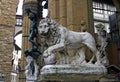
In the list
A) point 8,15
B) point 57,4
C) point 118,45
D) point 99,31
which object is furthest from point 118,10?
point 8,15

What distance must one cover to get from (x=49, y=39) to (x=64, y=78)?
2.96ft

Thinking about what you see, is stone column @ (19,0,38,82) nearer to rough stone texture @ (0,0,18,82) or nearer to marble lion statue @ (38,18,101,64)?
rough stone texture @ (0,0,18,82)

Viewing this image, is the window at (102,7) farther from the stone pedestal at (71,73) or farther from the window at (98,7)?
Answer: the stone pedestal at (71,73)

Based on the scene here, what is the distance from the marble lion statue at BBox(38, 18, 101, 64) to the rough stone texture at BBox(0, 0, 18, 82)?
638 inches

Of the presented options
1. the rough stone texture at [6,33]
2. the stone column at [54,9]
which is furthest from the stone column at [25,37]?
the stone column at [54,9]

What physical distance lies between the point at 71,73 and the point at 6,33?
58.1ft

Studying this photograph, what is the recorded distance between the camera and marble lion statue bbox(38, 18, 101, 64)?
17.7 ft

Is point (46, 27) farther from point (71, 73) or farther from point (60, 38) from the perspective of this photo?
point (71, 73)

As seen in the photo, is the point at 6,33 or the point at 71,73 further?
the point at 6,33

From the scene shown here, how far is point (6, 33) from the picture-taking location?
2223 centimetres

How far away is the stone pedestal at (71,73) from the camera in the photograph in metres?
5.10

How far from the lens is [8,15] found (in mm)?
22719

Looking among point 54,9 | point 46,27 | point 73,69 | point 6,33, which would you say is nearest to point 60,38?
point 46,27

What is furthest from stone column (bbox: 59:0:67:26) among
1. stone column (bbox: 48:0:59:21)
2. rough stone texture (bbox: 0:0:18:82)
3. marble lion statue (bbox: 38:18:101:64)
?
rough stone texture (bbox: 0:0:18:82)
